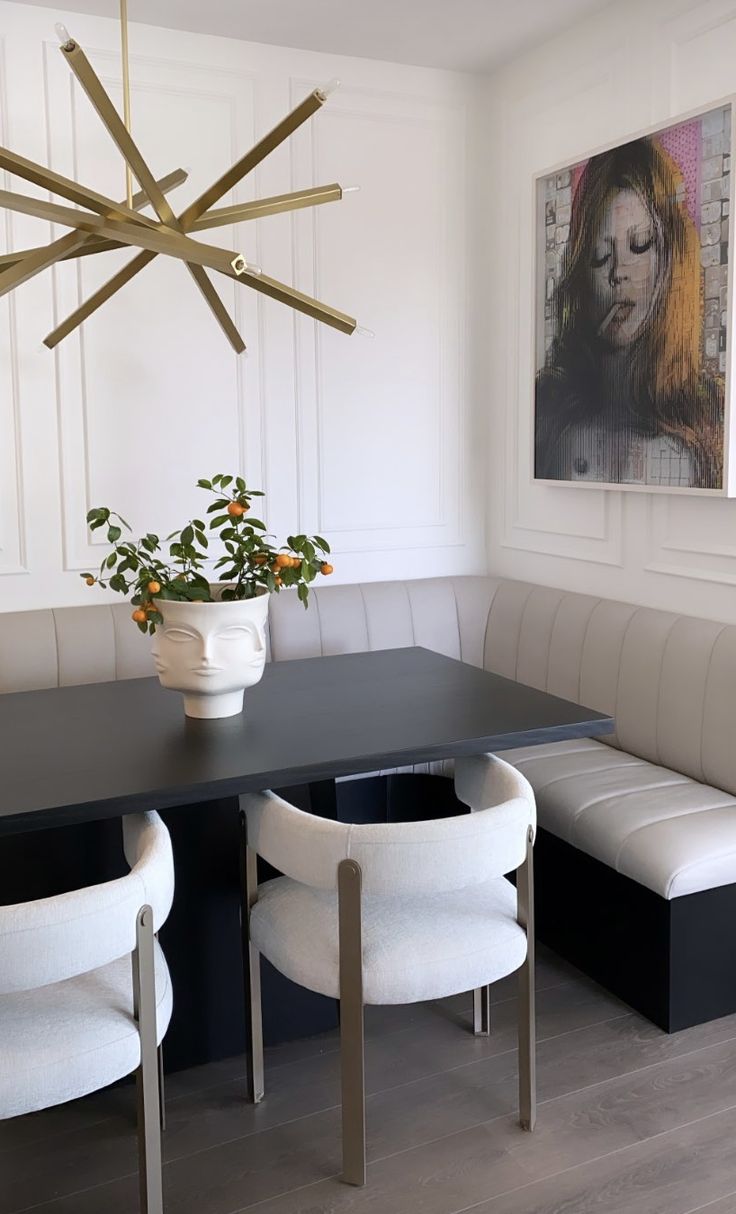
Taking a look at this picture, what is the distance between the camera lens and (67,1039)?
5.48ft

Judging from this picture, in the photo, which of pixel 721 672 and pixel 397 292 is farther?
pixel 397 292

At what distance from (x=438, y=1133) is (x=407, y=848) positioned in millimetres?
766

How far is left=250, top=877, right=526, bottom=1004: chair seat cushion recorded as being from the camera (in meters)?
1.92

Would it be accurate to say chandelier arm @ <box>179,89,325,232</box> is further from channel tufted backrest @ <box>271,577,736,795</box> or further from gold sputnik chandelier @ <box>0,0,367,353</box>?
channel tufted backrest @ <box>271,577,736,795</box>

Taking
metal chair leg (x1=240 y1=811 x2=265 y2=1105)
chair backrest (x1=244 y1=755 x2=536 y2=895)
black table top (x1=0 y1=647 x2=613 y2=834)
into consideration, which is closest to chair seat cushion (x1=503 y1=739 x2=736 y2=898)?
black table top (x1=0 y1=647 x2=613 y2=834)

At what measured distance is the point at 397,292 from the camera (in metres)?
3.86

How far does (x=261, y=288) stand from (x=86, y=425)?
125 cm

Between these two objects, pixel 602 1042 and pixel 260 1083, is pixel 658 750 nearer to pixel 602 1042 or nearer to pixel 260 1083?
pixel 602 1042

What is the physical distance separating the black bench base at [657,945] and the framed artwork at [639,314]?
3.66ft

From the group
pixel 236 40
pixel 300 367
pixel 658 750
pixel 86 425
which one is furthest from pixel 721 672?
pixel 236 40

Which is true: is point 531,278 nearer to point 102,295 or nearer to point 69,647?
point 102,295

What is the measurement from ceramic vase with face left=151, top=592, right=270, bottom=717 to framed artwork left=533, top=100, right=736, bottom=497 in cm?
142

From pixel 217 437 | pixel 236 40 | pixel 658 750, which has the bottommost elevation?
pixel 658 750

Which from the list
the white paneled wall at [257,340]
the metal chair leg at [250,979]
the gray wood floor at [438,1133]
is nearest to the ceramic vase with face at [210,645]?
the metal chair leg at [250,979]
